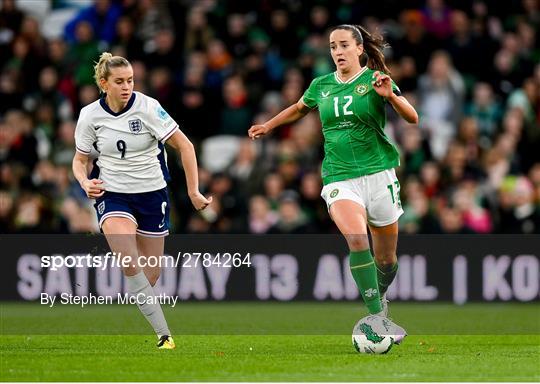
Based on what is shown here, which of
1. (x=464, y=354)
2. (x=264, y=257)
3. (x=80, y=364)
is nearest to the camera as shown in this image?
(x=80, y=364)

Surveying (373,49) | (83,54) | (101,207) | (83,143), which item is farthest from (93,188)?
(83,54)

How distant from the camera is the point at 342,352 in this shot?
10.2 m

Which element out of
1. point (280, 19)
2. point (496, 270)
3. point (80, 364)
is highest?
point (280, 19)

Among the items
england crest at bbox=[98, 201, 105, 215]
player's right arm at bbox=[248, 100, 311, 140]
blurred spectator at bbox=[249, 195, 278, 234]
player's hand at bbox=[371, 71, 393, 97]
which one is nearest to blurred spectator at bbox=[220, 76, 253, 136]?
blurred spectator at bbox=[249, 195, 278, 234]

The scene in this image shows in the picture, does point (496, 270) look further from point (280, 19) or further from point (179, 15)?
point (179, 15)

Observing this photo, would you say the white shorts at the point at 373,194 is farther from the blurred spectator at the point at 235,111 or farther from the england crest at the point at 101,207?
the blurred spectator at the point at 235,111

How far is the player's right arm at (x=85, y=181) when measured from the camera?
403 inches

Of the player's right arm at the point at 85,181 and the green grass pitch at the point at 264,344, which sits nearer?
the green grass pitch at the point at 264,344

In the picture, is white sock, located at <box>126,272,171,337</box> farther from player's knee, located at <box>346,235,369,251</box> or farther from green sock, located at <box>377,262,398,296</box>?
green sock, located at <box>377,262,398,296</box>

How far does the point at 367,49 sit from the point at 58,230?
716 cm

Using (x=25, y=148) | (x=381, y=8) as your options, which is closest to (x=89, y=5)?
(x=25, y=148)

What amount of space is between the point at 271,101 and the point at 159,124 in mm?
7918

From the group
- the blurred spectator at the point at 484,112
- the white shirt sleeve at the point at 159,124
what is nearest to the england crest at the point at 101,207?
the white shirt sleeve at the point at 159,124

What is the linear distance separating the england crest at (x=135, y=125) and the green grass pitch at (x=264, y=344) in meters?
1.64
